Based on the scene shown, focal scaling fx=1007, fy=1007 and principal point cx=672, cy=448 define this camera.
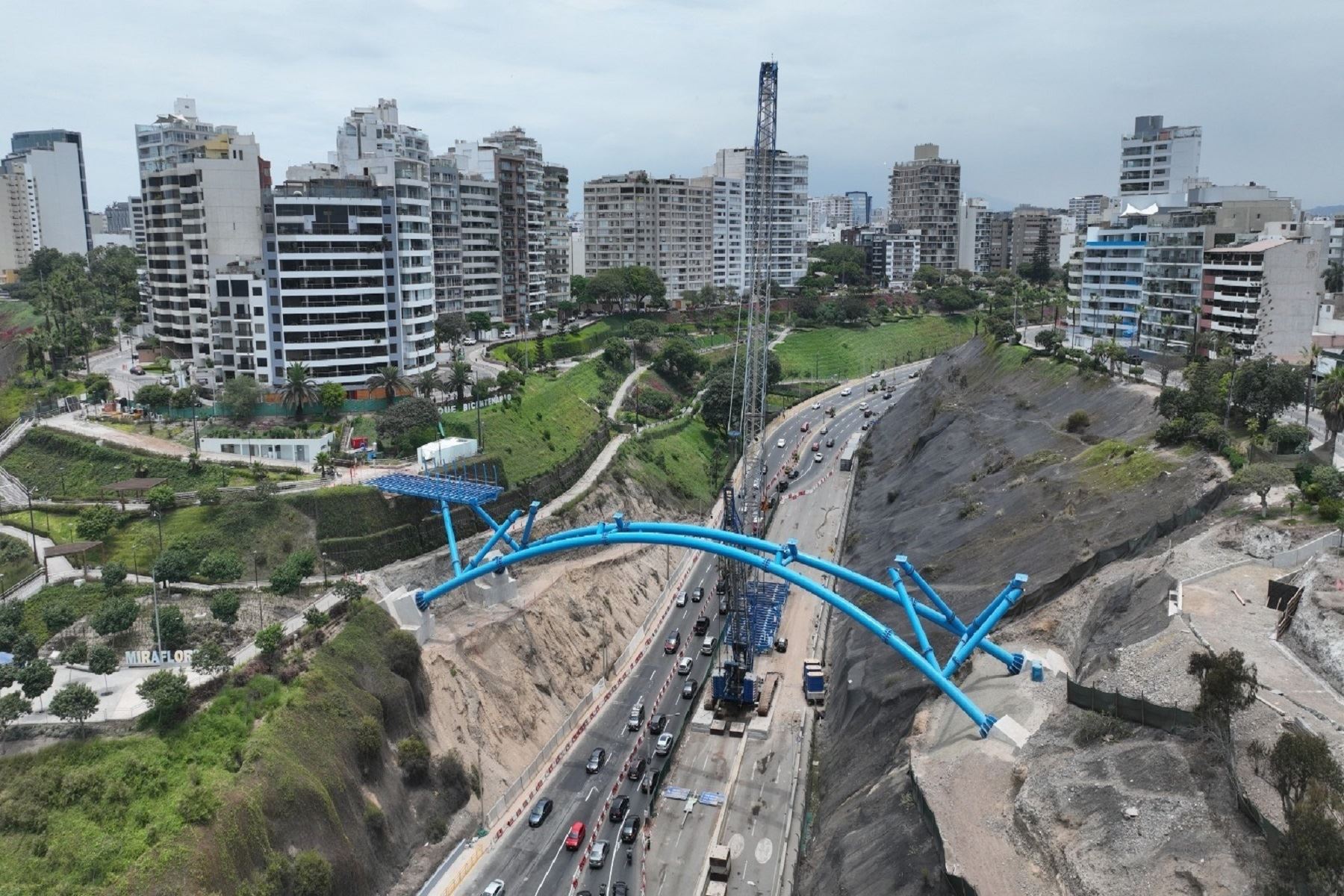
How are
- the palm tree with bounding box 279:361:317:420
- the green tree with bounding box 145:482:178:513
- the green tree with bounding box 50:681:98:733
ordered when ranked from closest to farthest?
the green tree with bounding box 50:681:98:733, the green tree with bounding box 145:482:178:513, the palm tree with bounding box 279:361:317:420

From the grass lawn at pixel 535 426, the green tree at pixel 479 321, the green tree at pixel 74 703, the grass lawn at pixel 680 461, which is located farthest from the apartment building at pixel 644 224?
the green tree at pixel 74 703

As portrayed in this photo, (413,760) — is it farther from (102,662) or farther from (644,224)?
(644,224)

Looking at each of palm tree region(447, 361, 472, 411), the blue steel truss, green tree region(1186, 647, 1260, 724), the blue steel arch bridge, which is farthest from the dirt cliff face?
palm tree region(447, 361, 472, 411)

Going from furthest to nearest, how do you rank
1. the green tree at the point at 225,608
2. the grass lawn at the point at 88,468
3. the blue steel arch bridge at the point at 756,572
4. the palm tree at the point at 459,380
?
the palm tree at the point at 459,380, the grass lawn at the point at 88,468, the green tree at the point at 225,608, the blue steel arch bridge at the point at 756,572

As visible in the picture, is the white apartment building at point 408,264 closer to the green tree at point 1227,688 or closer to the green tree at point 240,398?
the green tree at point 240,398

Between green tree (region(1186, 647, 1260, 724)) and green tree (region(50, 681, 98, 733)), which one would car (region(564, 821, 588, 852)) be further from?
green tree (region(1186, 647, 1260, 724))
